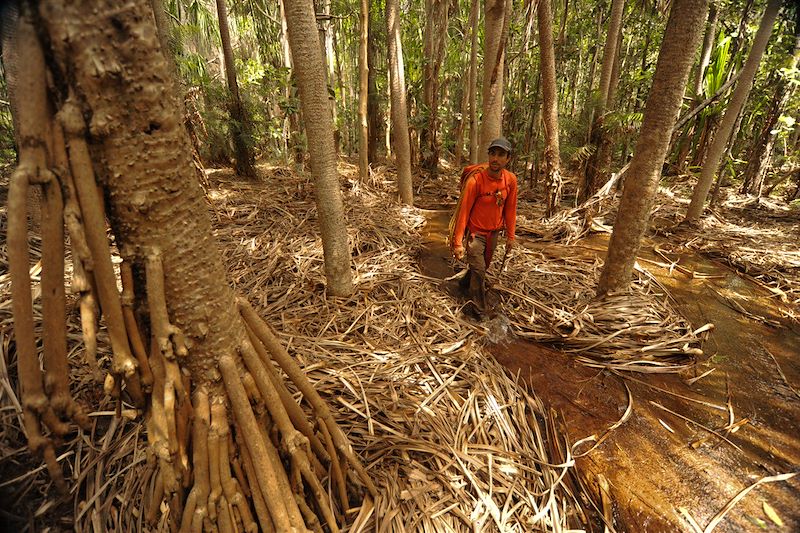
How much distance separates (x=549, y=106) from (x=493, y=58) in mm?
1643

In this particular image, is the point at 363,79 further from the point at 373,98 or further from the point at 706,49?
the point at 706,49

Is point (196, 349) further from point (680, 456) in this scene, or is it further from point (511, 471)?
point (680, 456)

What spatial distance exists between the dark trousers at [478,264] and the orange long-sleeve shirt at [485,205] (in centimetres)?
9

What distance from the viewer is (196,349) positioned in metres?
1.42

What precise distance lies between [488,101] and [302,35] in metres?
3.66

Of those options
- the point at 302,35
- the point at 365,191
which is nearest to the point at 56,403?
the point at 302,35

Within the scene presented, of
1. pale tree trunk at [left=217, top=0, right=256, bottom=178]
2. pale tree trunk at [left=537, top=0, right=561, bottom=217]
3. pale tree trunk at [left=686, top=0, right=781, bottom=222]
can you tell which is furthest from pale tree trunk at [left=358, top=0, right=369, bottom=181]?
pale tree trunk at [left=686, top=0, right=781, bottom=222]

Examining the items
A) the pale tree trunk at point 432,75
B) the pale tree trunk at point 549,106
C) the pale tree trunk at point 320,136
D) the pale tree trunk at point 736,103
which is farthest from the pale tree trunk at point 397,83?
the pale tree trunk at point 736,103

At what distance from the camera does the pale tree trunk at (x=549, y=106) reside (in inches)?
230

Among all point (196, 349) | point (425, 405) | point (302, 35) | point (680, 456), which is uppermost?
point (302, 35)

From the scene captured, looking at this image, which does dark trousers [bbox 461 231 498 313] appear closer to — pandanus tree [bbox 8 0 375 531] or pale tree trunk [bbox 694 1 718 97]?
pandanus tree [bbox 8 0 375 531]

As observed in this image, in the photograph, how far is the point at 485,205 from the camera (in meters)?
3.80

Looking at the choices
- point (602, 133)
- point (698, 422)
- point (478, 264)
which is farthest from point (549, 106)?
point (698, 422)

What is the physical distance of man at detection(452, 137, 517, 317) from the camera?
3.67m
